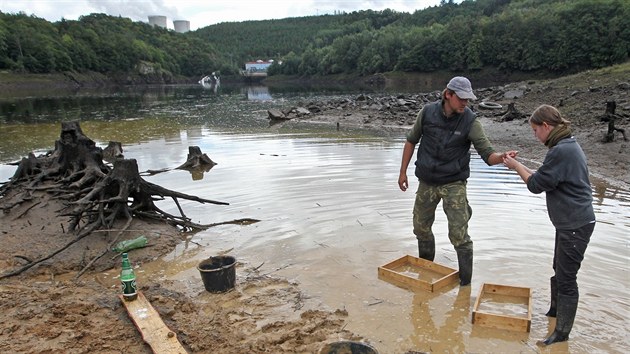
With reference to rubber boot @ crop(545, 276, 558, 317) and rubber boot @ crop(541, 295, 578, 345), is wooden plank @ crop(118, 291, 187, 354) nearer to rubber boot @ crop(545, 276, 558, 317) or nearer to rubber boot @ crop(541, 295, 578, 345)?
rubber boot @ crop(541, 295, 578, 345)

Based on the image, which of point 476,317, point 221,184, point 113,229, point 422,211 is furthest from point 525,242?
point 221,184

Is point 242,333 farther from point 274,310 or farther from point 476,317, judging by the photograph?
point 476,317

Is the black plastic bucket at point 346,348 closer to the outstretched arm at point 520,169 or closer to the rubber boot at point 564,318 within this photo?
the rubber boot at point 564,318

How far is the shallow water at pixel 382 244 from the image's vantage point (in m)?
4.83

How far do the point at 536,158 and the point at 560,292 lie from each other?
1041 cm

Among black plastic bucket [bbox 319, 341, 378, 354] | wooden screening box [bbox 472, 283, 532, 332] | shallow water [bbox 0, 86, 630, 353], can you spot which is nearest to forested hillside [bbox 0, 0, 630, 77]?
shallow water [bbox 0, 86, 630, 353]

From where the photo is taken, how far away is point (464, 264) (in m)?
5.64

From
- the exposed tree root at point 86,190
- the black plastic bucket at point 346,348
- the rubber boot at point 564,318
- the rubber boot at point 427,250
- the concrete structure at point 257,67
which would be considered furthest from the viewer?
the concrete structure at point 257,67

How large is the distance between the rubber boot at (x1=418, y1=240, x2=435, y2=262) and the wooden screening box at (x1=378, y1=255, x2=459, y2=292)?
0.32 ft

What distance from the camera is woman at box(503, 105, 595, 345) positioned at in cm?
415

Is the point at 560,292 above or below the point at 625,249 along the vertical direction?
above

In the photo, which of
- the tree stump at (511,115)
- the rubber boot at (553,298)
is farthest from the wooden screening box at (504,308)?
the tree stump at (511,115)

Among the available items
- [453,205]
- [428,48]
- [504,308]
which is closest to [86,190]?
[453,205]

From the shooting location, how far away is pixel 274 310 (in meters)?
5.27
